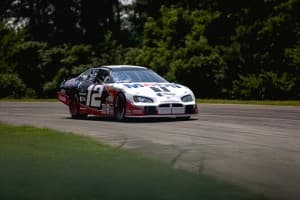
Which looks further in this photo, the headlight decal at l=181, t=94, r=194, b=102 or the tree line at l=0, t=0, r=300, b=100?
the tree line at l=0, t=0, r=300, b=100

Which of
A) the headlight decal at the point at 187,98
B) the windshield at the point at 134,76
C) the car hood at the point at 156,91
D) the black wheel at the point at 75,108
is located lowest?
the black wheel at the point at 75,108

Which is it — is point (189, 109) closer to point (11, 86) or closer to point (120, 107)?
point (120, 107)

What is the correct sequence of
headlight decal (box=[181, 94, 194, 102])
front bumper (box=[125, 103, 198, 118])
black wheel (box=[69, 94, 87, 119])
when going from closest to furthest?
front bumper (box=[125, 103, 198, 118])
headlight decal (box=[181, 94, 194, 102])
black wheel (box=[69, 94, 87, 119])

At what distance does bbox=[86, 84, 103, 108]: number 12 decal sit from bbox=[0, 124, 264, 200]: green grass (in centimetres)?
671

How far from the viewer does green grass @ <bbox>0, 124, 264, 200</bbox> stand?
719 cm

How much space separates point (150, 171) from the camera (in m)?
8.74

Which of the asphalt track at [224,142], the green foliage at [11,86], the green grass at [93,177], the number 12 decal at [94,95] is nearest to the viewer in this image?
the green grass at [93,177]

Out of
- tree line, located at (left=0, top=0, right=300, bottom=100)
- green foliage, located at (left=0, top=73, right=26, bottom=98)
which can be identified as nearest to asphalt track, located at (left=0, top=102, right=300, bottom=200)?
tree line, located at (left=0, top=0, right=300, bottom=100)

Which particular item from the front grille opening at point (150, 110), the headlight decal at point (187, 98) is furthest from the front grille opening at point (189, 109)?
the front grille opening at point (150, 110)

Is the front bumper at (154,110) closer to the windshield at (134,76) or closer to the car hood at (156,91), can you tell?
the car hood at (156,91)

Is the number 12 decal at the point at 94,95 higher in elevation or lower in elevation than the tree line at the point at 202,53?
lower

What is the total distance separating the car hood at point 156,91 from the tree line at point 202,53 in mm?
15660

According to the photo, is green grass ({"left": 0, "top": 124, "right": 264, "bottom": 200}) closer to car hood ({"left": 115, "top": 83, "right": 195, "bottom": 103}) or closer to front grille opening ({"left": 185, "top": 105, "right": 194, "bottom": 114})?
car hood ({"left": 115, "top": 83, "right": 195, "bottom": 103})

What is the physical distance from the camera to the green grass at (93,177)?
719cm
